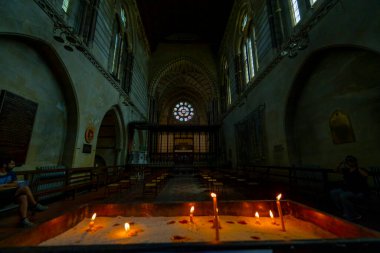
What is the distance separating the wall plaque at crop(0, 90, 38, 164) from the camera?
13.5ft

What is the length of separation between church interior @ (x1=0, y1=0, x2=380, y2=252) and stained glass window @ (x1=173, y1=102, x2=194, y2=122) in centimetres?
1609

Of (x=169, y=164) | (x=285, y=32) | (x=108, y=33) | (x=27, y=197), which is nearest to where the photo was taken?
(x=27, y=197)

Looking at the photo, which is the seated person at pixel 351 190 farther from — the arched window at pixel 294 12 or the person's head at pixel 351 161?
the arched window at pixel 294 12

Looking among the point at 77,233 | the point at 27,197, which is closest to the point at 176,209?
the point at 77,233

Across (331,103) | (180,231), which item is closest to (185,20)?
(331,103)

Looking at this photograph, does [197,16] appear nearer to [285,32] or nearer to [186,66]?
[186,66]

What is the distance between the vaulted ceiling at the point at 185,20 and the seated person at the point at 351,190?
14.9m

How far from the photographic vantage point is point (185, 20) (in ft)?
54.8

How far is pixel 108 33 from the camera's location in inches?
362

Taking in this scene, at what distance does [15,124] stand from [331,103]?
915cm

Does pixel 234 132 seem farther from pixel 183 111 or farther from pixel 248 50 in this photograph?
pixel 183 111

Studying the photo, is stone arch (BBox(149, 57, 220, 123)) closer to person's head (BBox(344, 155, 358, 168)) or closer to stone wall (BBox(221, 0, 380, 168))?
stone wall (BBox(221, 0, 380, 168))

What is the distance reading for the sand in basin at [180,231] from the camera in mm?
2385

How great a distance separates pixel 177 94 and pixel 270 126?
22.6 meters
